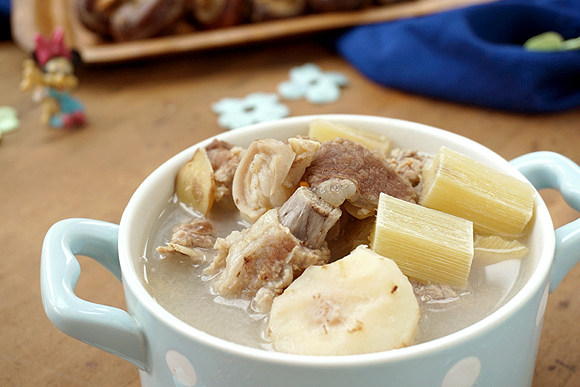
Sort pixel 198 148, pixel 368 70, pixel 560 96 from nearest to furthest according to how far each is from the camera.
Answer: pixel 198 148 → pixel 560 96 → pixel 368 70

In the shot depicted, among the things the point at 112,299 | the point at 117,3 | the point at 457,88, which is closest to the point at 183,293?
the point at 112,299

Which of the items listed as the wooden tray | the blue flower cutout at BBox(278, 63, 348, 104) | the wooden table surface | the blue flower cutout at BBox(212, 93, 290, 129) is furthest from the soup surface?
the wooden tray

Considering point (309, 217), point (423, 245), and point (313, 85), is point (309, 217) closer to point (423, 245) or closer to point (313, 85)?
point (423, 245)

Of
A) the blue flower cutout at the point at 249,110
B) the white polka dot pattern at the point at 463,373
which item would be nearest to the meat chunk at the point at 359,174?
the white polka dot pattern at the point at 463,373

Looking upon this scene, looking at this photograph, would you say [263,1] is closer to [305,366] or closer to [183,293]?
[183,293]

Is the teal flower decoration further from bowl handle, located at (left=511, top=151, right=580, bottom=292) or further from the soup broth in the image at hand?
bowl handle, located at (left=511, top=151, right=580, bottom=292)

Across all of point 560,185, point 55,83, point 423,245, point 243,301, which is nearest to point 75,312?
point 243,301
